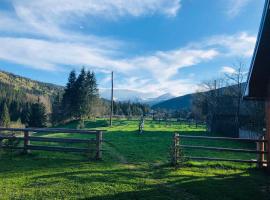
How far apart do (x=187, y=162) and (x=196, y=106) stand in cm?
4931

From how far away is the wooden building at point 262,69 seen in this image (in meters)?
9.38

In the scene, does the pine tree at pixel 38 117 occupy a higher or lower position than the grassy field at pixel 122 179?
higher

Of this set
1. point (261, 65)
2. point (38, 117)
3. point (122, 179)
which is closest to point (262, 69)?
point (261, 65)

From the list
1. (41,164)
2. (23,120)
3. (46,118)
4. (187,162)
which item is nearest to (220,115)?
(187,162)

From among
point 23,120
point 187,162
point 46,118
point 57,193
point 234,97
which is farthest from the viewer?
point 23,120

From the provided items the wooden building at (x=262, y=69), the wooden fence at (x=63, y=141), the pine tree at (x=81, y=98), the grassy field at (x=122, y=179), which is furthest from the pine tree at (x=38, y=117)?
the wooden building at (x=262, y=69)

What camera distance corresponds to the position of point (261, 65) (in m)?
11.0

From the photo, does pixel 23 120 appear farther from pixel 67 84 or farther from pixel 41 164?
pixel 41 164

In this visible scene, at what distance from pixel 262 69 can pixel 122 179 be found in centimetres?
625

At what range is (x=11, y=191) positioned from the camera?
26.6 ft

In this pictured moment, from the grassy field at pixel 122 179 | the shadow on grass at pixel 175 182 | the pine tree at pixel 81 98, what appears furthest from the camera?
the pine tree at pixel 81 98

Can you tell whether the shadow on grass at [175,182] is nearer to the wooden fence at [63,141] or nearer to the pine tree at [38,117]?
the wooden fence at [63,141]

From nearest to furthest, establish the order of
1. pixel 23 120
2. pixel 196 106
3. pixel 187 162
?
pixel 187 162
pixel 196 106
pixel 23 120

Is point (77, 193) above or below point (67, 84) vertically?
below
